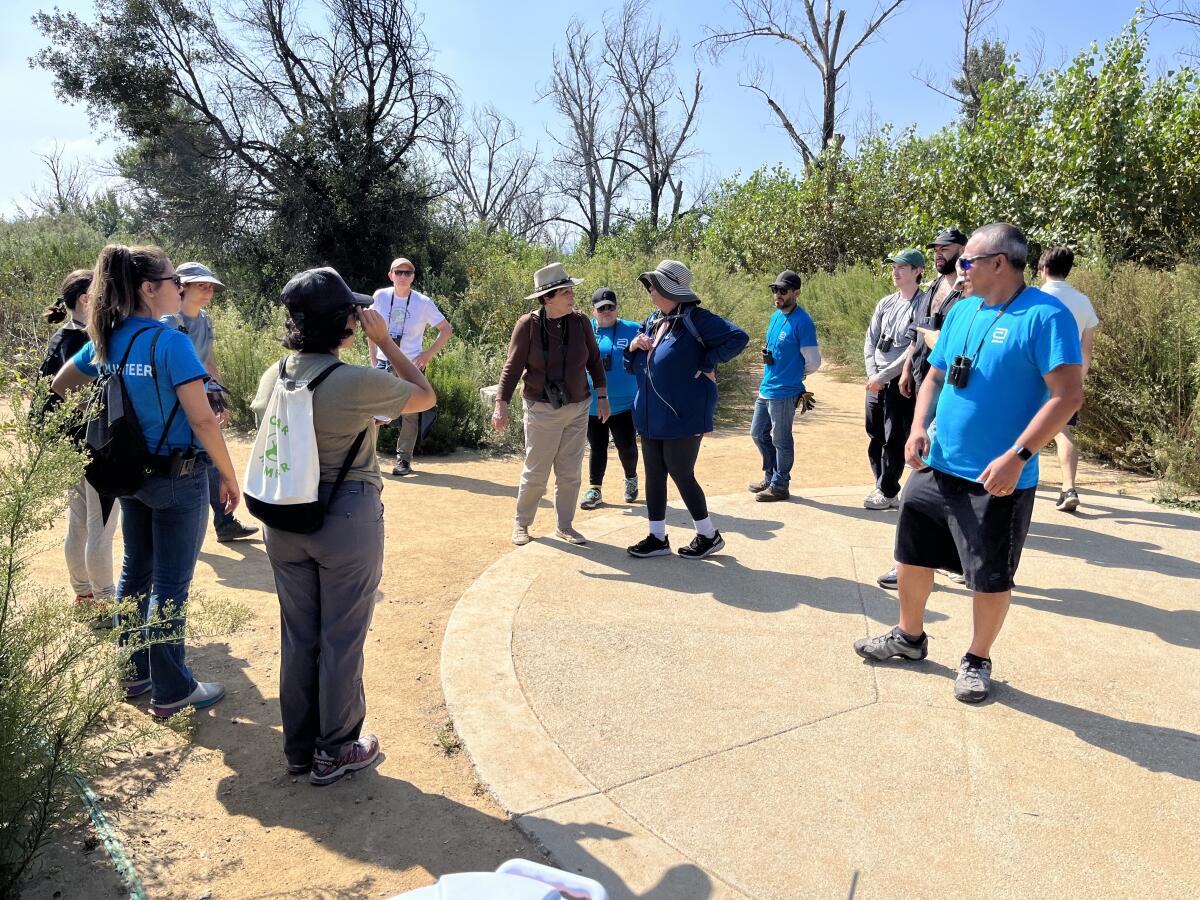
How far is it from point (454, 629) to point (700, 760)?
1.57 m

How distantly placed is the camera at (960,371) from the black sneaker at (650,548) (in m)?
2.43

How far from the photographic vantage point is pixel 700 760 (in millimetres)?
3078

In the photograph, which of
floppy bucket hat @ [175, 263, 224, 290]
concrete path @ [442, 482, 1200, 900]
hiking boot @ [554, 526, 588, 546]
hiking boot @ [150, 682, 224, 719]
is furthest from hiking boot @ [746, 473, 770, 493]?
hiking boot @ [150, 682, 224, 719]

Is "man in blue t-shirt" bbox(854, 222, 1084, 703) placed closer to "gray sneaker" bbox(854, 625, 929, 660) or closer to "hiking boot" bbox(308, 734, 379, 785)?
"gray sneaker" bbox(854, 625, 929, 660)

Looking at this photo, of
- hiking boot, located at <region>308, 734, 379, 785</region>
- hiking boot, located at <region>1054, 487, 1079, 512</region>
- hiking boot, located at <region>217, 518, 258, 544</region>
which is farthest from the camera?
hiking boot, located at <region>1054, 487, 1079, 512</region>

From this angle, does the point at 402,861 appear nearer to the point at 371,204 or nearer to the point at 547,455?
the point at 547,455

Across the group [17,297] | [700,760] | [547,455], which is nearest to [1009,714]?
[700,760]

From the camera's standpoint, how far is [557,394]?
5645 millimetres

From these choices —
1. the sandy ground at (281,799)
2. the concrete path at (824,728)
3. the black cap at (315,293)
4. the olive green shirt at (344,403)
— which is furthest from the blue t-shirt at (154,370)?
the concrete path at (824,728)

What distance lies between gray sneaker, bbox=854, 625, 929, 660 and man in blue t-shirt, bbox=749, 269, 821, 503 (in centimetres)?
290

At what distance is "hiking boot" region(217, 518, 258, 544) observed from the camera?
5801 millimetres

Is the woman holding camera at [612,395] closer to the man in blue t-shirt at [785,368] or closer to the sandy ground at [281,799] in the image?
the man in blue t-shirt at [785,368]

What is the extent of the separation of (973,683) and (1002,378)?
124 cm

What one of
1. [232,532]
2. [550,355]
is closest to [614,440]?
[550,355]
